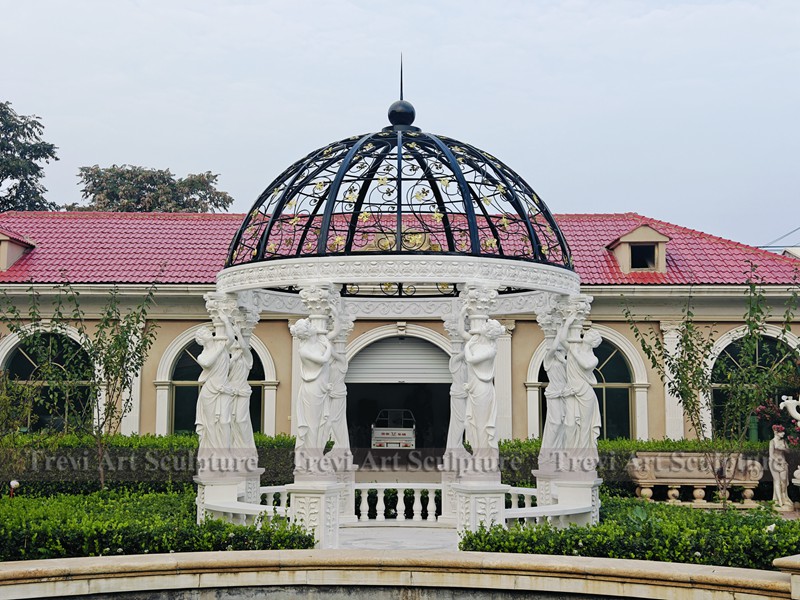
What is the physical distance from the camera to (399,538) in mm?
13461

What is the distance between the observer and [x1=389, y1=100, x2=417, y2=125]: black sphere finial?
13.2 metres

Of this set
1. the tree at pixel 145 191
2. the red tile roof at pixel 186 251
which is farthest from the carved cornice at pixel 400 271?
the tree at pixel 145 191

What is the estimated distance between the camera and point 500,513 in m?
10.8

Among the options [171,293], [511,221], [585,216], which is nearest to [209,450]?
[511,221]

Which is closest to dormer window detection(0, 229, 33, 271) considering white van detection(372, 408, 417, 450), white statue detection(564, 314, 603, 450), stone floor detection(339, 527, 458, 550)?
white van detection(372, 408, 417, 450)

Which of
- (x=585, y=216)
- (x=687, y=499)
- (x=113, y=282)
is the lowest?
(x=687, y=499)

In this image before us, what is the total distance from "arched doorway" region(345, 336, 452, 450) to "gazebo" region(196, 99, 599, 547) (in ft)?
29.2

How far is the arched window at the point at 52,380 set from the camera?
17500 mm

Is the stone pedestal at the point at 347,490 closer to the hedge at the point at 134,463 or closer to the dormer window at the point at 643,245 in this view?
the hedge at the point at 134,463

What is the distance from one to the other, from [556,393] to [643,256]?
1252 centimetres

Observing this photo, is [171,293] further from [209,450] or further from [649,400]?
[649,400]

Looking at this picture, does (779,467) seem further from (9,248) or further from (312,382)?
(9,248)

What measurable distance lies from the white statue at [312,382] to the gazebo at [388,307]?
0.02 meters

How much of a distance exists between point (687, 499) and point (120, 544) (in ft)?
48.7
